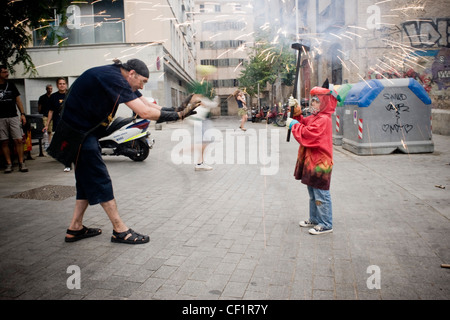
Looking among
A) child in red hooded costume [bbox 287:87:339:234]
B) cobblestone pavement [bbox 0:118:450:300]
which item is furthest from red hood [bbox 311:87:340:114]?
cobblestone pavement [bbox 0:118:450:300]

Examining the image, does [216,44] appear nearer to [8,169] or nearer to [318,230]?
[8,169]

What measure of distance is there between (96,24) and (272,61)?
49.4 feet

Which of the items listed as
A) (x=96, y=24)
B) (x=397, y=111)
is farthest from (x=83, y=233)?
(x=96, y=24)

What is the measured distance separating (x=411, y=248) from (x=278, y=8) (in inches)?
1567

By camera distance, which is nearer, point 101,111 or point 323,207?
point 101,111

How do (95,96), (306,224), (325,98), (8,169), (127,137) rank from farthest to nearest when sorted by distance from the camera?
(127,137) → (8,169) → (306,224) → (325,98) → (95,96)

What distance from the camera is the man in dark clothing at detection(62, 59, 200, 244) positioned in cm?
359

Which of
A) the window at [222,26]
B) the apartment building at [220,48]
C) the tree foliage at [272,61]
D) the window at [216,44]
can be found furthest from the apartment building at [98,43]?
the window at [216,44]

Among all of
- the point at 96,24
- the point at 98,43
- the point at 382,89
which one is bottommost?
the point at 382,89

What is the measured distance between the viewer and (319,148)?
4.12m

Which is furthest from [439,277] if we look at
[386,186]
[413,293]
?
[386,186]

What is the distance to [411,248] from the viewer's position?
12.1 ft

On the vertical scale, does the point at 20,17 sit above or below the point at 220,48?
below

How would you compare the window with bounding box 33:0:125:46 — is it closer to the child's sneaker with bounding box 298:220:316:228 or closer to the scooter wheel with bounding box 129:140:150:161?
the scooter wheel with bounding box 129:140:150:161
